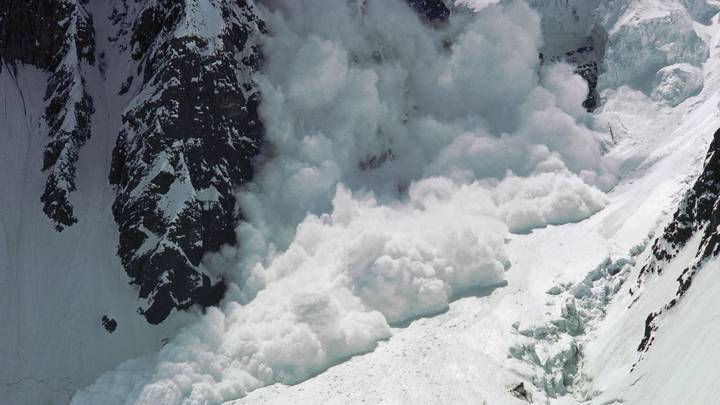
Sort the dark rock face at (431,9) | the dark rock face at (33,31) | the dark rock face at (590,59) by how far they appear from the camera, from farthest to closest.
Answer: the dark rock face at (431,9) < the dark rock face at (590,59) < the dark rock face at (33,31)

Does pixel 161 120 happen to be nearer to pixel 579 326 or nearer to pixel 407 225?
pixel 407 225

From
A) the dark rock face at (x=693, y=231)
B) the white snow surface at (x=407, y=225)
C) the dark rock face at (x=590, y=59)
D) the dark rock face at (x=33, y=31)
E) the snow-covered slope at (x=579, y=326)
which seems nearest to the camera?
the snow-covered slope at (x=579, y=326)

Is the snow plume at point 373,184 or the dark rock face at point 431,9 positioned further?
A: the dark rock face at point 431,9

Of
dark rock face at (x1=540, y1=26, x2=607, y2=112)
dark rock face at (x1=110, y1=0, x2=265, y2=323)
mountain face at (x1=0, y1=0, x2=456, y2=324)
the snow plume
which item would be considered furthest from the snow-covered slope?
mountain face at (x1=0, y1=0, x2=456, y2=324)

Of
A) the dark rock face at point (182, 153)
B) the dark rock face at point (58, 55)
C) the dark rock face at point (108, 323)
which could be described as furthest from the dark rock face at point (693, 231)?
the dark rock face at point (58, 55)

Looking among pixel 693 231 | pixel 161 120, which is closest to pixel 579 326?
pixel 693 231

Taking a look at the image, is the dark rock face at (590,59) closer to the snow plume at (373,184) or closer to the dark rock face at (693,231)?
the snow plume at (373,184)

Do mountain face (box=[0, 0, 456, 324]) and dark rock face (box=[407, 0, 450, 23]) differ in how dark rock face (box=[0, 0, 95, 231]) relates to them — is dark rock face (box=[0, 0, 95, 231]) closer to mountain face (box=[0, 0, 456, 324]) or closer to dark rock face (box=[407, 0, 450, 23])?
mountain face (box=[0, 0, 456, 324])

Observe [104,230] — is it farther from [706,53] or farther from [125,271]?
[706,53]

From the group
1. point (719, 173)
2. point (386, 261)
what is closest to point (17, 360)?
point (386, 261)
